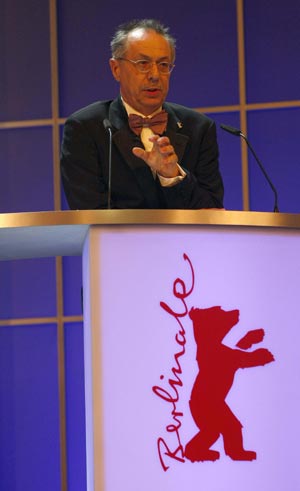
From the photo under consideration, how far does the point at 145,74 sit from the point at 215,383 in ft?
3.69

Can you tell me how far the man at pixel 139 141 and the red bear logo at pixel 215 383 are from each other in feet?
1.86

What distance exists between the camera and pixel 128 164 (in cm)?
260

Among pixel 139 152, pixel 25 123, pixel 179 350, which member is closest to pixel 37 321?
pixel 25 123

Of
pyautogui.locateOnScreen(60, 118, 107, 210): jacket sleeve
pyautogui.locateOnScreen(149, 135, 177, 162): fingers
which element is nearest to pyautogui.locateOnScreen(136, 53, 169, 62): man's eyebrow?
pyautogui.locateOnScreen(60, 118, 107, 210): jacket sleeve

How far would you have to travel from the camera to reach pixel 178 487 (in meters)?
1.88

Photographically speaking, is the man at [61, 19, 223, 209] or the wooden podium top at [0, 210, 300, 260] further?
the man at [61, 19, 223, 209]

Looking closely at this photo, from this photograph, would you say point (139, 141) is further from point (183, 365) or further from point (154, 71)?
point (183, 365)

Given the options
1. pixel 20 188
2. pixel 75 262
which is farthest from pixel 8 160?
pixel 75 262

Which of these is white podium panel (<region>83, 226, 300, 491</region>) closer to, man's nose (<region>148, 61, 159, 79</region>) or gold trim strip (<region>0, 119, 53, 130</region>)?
man's nose (<region>148, 61, 159, 79</region>)

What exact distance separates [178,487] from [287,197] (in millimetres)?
2124

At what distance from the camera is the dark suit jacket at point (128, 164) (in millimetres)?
2529

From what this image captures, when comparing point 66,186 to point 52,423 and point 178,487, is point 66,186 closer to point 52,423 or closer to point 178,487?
point 178,487

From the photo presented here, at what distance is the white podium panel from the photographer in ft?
6.17

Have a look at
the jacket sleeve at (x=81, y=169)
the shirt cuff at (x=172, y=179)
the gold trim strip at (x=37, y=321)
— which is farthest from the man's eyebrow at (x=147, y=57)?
the gold trim strip at (x=37, y=321)
